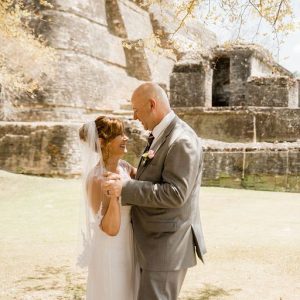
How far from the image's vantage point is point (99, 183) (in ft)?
10.3

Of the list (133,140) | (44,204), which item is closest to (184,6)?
(44,204)

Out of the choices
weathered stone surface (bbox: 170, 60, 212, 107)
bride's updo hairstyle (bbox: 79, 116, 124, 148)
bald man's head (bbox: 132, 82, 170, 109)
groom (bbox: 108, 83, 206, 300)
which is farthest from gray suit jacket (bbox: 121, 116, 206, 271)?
weathered stone surface (bbox: 170, 60, 212, 107)

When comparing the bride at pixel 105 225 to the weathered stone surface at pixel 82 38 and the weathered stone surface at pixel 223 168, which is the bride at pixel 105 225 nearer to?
the weathered stone surface at pixel 223 168

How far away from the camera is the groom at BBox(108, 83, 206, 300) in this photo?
110 inches

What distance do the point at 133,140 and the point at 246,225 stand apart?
6.42 meters

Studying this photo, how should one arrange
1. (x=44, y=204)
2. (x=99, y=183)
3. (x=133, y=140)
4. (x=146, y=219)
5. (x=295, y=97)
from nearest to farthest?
(x=146, y=219) → (x=99, y=183) → (x=44, y=204) → (x=133, y=140) → (x=295, y=97)

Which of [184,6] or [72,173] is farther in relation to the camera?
[72,173]

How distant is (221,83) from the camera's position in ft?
74.3

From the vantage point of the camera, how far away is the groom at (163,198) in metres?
2.78

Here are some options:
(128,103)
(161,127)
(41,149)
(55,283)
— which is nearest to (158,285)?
(161,127)

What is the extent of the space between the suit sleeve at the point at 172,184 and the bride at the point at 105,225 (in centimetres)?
31

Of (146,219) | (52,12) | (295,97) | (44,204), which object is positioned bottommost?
(44,204)

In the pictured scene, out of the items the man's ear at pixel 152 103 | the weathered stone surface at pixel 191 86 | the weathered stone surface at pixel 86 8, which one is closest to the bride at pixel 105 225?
the man's ear at pixel 152 103

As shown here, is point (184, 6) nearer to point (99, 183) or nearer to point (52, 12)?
point (99, 183)
